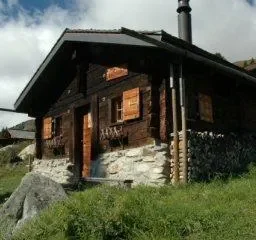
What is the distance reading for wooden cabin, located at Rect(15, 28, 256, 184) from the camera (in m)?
12.9

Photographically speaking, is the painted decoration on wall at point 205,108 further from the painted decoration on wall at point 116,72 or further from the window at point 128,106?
the painted decoration on wall at point 116,72

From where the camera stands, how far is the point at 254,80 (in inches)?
590

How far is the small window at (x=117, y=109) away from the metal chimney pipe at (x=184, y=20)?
349cm

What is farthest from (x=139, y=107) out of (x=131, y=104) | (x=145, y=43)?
(x=145, y=43)

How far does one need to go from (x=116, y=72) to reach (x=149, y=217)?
7.28 m

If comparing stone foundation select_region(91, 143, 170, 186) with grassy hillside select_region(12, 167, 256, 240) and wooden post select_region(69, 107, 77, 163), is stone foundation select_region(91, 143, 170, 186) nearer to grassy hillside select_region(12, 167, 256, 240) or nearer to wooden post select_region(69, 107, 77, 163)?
wooden post select_region(69, 107, 77, 163)

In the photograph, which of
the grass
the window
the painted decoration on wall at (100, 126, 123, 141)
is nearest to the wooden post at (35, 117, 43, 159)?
the grass

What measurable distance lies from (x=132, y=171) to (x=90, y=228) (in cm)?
539

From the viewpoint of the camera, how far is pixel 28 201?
10.2 metres

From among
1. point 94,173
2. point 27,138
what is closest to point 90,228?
point 94,173

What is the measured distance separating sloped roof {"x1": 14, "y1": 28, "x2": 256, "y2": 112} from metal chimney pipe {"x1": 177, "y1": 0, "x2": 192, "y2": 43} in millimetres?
2930

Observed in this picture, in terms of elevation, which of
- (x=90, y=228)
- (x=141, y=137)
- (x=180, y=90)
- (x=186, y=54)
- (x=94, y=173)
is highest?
(x=186, y=54)

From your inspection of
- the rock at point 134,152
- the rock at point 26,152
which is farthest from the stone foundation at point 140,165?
the rock at point 26,152

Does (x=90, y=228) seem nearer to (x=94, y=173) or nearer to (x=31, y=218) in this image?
(x=31, y=218)
